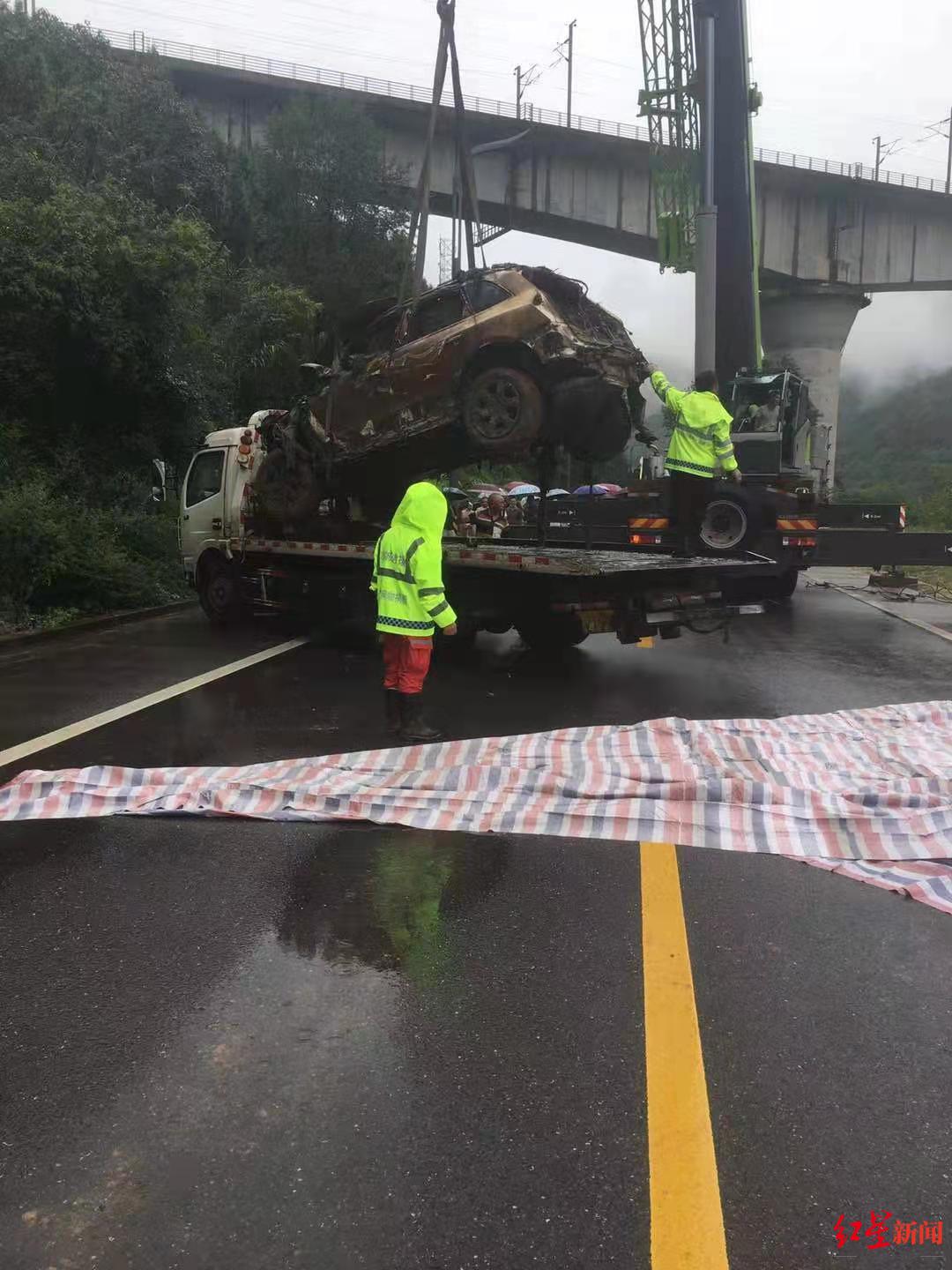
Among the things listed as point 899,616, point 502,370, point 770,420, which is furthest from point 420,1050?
point 770,420

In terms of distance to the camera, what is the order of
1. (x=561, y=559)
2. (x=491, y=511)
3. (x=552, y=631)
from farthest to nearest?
(x=491, y=511), (x=552, y=631), (x=561, y=559)

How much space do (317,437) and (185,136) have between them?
57.8ft

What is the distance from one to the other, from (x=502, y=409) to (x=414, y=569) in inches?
147

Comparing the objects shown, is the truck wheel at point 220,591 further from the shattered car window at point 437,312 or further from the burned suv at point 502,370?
the shattered car window at point 437,312

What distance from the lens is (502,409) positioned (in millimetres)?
9453

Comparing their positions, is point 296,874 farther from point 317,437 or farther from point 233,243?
point 233,243

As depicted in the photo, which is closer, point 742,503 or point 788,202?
point 742,503

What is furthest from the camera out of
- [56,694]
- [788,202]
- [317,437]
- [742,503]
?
[788,202]

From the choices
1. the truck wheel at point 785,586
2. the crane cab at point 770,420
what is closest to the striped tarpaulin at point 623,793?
the truck wheel at point 785,586

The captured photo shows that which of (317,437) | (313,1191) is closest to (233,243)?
(317,437)

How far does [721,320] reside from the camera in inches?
691

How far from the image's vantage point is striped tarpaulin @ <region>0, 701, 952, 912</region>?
4.57m

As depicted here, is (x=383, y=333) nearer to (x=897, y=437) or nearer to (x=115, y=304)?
(x=115, y=304)

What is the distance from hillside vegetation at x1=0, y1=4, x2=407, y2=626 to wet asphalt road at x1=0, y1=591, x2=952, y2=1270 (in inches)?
350
